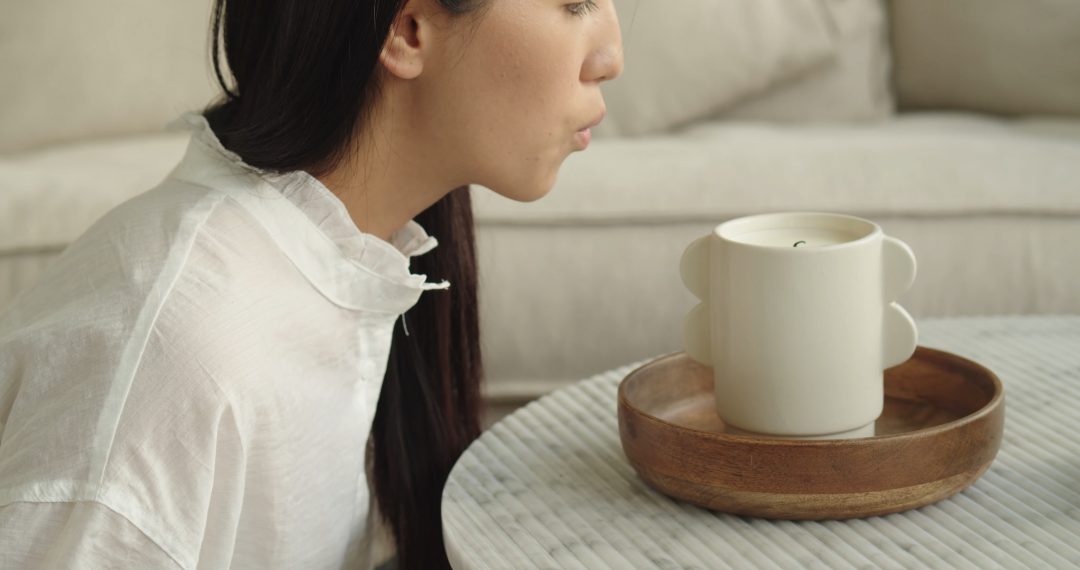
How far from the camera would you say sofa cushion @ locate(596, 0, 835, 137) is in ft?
5.50

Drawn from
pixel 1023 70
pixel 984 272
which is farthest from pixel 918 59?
pixel 984 272

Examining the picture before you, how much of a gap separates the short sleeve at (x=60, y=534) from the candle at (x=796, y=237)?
38 cm

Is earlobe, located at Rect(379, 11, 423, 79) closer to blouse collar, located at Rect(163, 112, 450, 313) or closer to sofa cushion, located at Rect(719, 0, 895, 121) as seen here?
blouse collar, located at Rect(163, 112, 450, 313)

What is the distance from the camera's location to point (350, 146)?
33.4 inches

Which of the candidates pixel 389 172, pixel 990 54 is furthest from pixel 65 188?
pixel 990 54

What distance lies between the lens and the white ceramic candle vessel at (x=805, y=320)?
71 centimetres

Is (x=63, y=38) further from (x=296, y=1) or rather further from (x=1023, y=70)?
(x=1023, y=70)

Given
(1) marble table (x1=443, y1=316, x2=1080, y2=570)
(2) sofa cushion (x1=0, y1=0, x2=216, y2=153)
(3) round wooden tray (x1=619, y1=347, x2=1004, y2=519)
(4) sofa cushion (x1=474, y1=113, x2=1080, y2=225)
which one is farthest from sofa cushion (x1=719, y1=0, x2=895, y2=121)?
(3) round wooden tray (x1=619, y1=347, x2=1004, y2=519)

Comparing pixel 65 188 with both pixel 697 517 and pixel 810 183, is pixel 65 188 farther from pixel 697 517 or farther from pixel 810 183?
pixel 697 517

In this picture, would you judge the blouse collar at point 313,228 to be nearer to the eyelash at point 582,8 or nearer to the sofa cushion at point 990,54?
the eyelash at point 582,8

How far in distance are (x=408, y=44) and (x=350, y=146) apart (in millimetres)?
81

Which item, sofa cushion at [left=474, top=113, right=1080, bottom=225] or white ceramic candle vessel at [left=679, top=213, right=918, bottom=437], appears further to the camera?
sofa cushion at [left=474, top=113, right=1080, bottom=225]

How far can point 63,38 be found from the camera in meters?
1.60

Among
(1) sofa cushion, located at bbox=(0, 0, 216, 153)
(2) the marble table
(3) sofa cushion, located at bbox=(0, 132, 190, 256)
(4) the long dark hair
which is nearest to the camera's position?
(2) the marble table
